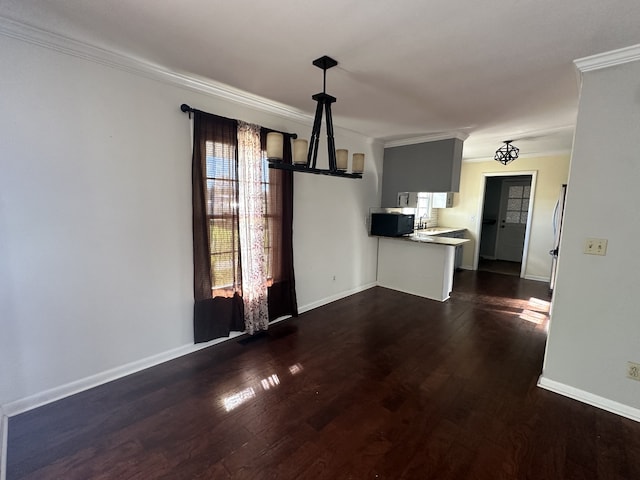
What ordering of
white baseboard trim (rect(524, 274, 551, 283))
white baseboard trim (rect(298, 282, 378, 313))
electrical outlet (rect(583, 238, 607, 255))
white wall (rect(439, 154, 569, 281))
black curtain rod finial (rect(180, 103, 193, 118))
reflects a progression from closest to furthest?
electrical outlet (rect(583, 238, 607, 255)) → black curtain rod finial (rect(180, 103, 193, 118)) → white baseboard trim (rect(298, 282, 378, 313)) → white wall (rect(439, 154, 569, 281)) → white baseboard trim (rect(524, 274, 551, 283))

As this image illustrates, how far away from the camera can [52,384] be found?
2.08 metres

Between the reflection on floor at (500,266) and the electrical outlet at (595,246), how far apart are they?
451cm

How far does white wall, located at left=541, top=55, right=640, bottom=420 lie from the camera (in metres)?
1.97

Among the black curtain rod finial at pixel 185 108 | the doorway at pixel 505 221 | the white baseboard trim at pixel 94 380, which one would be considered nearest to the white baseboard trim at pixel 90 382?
the white baseboard trim at pixel 94 380

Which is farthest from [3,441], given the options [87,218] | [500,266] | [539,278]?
[500,266]


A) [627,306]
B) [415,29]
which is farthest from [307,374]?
[415,29]

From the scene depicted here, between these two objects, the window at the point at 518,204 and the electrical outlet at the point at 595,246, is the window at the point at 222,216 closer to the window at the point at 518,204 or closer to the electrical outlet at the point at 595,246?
the electrical outlet at the point at 595,246

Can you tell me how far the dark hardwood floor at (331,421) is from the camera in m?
1.61

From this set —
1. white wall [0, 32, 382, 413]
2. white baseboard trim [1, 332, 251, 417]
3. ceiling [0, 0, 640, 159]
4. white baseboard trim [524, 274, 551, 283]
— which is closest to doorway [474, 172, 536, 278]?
white baseboard trim [524, 274, 551, 283]

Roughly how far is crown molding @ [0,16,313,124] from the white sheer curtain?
29 centimetres

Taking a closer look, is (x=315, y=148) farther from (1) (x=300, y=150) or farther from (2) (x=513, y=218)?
(2) (x=513, y=218)

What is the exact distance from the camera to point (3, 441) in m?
1.73

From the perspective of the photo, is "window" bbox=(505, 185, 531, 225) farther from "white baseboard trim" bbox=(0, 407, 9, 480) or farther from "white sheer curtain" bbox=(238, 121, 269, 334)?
"white baseboard trim" bbox=(0, 407, 9, 480)

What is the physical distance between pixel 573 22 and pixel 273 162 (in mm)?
1902
